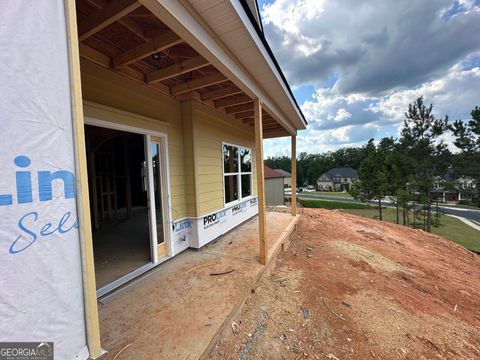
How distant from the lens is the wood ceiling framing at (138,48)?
1918mm

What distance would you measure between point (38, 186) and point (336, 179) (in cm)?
6280

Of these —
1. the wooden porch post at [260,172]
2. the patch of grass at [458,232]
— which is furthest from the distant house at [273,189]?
the wooden porch post at [260,172]

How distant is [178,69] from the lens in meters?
2.77

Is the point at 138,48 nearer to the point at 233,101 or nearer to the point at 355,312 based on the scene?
the point at 233,101

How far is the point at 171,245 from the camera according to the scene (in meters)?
3.72

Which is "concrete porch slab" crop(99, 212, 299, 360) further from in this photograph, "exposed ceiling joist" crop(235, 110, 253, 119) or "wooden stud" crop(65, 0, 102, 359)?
"exposed ceiling joist" crop(235, 110, 253, 119)

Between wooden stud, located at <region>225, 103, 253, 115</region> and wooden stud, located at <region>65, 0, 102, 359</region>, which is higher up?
wooden stud, located at <region>225, 103, 253, 115</region>

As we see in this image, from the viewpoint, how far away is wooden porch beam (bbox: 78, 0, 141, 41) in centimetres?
177

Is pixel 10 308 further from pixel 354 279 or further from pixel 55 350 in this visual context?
pixel 354 279

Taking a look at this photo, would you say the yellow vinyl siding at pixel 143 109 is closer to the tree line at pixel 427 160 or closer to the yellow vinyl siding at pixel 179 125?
the yellow vinyl siding at pixel 179 125

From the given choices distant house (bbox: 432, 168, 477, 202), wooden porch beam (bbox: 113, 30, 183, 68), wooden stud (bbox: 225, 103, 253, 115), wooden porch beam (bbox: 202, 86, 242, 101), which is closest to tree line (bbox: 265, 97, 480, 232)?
distant house (bbox: 432, 168, 477, 202)

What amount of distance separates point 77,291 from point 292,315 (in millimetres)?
2424

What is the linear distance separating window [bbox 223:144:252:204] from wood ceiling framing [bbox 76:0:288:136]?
1.97m

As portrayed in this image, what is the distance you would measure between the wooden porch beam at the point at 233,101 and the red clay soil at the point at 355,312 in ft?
11.0
